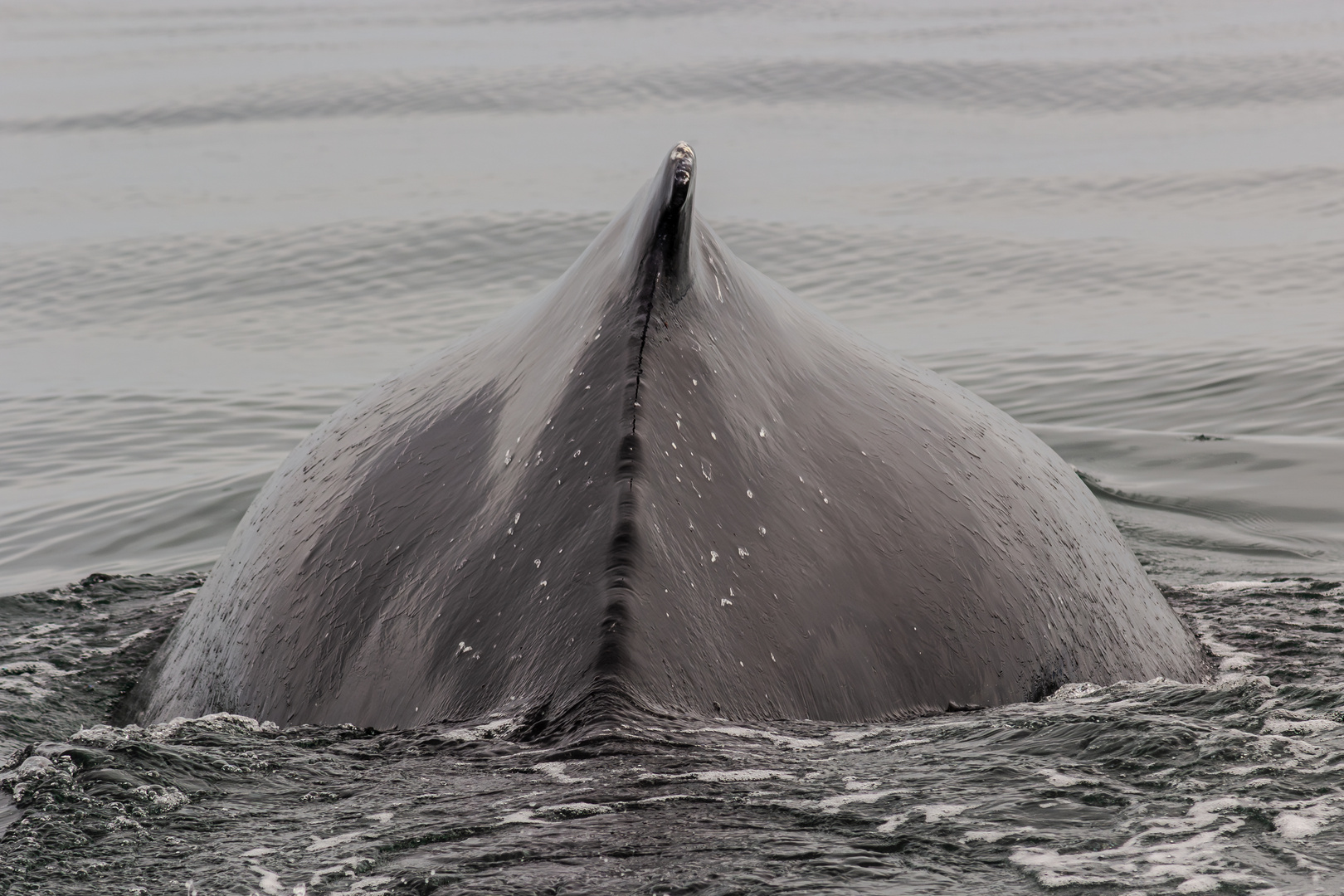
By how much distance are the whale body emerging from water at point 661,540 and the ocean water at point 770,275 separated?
122 mm

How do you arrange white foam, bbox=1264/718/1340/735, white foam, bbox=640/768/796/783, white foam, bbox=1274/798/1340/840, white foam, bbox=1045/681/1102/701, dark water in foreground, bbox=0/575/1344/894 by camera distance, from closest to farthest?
dark water in foreground, bbox=0/575/1344/894
white foam, bbox=640/768/796/783
white foam, bbox=1274/798/1340/840
white foam, bbox=1264/718/1340/735
white foam, bbox=1045/681/1102/701

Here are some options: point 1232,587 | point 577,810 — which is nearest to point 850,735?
point 577,810

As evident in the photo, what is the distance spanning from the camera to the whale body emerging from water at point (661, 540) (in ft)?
8.95

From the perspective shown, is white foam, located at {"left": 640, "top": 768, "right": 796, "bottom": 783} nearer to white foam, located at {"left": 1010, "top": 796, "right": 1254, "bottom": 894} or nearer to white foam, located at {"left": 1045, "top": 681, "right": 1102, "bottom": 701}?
white foam, located at {"left": 1010, "top": 796, "right": 1254, "bottom": 894}

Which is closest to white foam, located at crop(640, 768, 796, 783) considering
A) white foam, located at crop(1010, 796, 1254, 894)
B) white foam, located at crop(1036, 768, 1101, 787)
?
white foam, located at crop(1010, 796, 1254, 894)

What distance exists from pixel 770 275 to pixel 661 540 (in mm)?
13251

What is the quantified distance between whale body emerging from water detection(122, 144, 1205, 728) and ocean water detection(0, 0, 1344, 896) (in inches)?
4.8

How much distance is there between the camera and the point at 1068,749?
2871mm

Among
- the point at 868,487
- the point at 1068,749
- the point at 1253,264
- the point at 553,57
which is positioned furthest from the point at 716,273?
the point at 553,57

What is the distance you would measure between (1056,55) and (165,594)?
102ft

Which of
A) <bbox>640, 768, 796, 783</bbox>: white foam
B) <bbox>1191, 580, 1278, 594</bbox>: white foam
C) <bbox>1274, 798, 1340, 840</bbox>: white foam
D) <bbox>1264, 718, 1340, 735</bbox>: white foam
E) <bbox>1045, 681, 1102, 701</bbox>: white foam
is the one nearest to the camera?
<bbox>640, 768, 796, 783</bbox>: white foam

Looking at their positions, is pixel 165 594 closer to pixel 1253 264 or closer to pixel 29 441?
pixel 29 441

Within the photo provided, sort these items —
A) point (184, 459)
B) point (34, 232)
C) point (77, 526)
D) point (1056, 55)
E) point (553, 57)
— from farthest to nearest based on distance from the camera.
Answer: point (553, 57)
point (1056, 55)
point (34, 232)
point (184, 459)
point (77, 526)

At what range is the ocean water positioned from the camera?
98.6 inches
